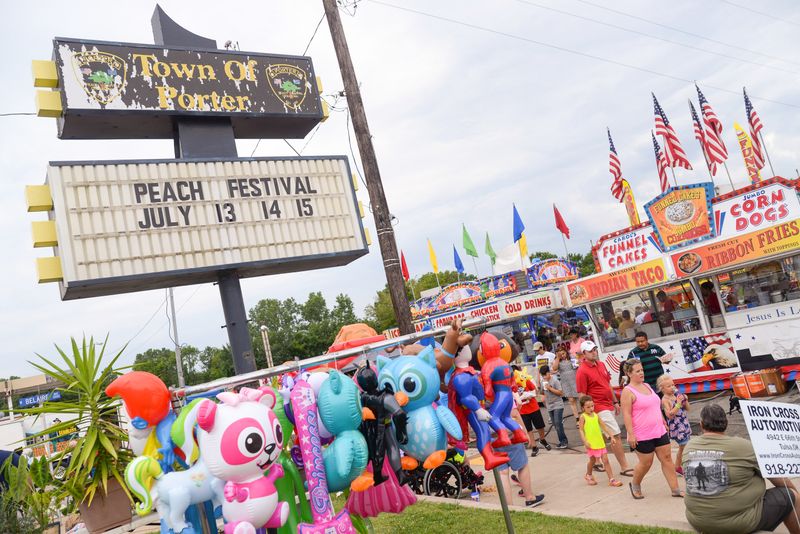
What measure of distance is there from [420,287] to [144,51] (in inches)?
2815

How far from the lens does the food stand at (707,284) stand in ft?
32.4

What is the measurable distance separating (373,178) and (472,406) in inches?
182

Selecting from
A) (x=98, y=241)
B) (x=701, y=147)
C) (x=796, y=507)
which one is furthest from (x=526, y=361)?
(x=796, y=507)

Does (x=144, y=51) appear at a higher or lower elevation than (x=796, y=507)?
higher

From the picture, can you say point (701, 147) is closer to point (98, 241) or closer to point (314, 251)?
point (314, 251)

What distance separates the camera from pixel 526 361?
20188 millimetres

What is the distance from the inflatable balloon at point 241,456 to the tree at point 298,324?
200ft

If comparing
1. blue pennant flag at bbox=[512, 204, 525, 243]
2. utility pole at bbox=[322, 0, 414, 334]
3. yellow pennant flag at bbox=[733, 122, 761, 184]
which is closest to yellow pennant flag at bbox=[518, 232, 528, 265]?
blue pennant flag at bbox=[512, 204, 525, 243]

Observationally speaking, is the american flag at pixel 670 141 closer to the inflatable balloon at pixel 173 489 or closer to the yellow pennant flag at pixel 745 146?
the yellow pennant flag at pixel 745 146

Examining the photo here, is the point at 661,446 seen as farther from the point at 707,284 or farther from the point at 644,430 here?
the point at 707,284

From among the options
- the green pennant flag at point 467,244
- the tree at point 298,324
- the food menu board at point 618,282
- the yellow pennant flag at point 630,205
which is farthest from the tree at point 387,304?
the food menu board at point 618,282

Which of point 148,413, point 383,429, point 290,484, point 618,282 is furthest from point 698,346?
point 148,413

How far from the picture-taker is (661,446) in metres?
6.30

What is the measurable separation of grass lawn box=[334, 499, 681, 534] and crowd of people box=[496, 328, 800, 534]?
23.3 inches
